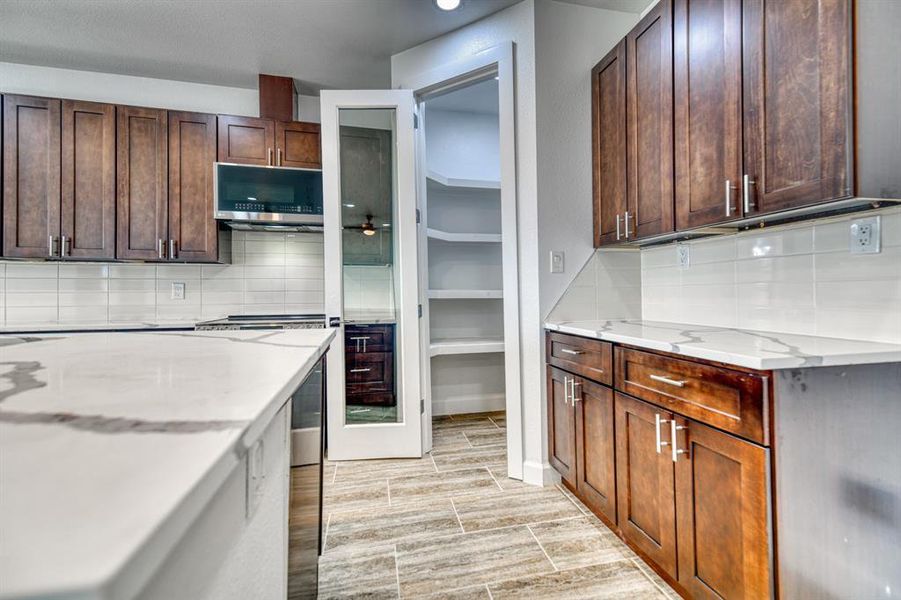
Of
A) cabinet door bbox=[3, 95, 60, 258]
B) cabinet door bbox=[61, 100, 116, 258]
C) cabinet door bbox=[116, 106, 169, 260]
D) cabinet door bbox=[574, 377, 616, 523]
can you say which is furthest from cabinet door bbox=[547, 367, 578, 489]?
cabinet door bbox=[3, 95, 60, 258]

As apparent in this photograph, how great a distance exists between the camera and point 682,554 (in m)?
1.33

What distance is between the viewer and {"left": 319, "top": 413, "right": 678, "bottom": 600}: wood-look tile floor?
1.49 metres

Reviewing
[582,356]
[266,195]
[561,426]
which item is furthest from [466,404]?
[266,195]

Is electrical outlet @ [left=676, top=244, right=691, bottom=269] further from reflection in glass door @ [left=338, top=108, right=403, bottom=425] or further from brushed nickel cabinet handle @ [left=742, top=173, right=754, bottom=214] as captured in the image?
reflection in glass door @ [left=338, top=108, right=403, bottom=425]

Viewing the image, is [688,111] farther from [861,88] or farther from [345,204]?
[345,204]

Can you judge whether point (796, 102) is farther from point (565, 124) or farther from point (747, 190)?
point (565, 124)

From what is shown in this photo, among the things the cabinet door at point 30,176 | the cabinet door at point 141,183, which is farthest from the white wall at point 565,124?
the cabinet door at point 30,176

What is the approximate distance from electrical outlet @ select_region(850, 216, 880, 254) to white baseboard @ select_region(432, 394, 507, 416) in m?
2.71

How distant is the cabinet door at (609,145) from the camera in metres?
2.10

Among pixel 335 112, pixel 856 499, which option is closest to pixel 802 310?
pixel 856 499

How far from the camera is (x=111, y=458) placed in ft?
1.05

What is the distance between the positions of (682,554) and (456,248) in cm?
271

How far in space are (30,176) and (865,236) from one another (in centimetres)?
437

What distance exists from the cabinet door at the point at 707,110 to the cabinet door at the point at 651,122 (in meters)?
0.05
